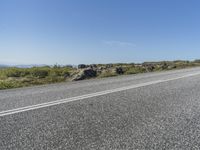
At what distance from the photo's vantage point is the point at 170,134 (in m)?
3.90

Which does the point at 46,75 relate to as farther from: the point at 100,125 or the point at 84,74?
the point at 100,125

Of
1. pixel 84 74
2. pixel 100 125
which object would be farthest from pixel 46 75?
pixel 100 125

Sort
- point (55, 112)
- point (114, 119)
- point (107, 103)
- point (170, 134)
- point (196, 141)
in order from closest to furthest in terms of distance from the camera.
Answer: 1. point (196, 141)
2. point (170, 134)
3. point (114, 119)
4. point (55, 112)
5. point (107, 103)

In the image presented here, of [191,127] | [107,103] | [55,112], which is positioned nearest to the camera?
[191,127]

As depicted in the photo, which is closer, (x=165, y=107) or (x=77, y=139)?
(x=77, y=139)

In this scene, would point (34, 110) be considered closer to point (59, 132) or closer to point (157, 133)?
point (59, 132)

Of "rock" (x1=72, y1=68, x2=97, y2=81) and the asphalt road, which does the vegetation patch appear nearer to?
"rock" (x1=72, y1=68, x2=97, y2=81)

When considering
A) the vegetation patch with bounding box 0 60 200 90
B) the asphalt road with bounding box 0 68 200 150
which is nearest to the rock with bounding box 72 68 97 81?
the vegetation patch with bounding box 0 60 200 90

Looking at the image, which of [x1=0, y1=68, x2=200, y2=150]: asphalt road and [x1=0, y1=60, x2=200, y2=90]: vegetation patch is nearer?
[x1=0, y1=68, x2=200, y2=150]: asphalt road

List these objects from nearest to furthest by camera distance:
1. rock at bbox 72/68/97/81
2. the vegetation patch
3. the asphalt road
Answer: the asphalt road < the vegetation patch < rock at bbox 72/68/97/81

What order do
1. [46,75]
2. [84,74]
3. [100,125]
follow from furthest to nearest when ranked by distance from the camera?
[46,75] < [84,74] < [100,125]

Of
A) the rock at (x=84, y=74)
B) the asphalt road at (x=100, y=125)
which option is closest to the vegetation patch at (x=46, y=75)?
the rock at (x=84, y=74)

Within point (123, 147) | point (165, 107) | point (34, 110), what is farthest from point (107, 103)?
point (123, 147)

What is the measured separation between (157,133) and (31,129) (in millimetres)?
1903
